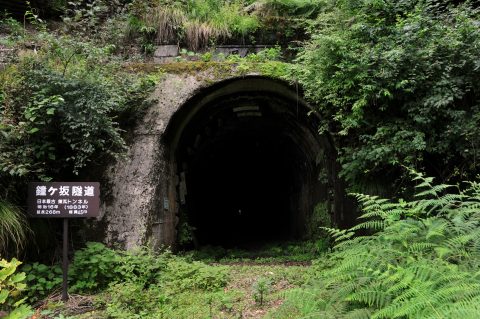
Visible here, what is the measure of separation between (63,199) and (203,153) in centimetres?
Answer: 587

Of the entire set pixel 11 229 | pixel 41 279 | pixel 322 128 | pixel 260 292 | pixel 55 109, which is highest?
pixel 55 109

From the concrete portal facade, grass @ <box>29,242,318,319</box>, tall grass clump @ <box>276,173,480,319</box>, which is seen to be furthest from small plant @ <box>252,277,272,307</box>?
the concrete portal facade

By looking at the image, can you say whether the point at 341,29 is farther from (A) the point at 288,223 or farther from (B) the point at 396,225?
(A) the point at 288,223

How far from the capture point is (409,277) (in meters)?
2.73

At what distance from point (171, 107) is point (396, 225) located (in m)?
4.43

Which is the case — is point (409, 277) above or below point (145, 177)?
below

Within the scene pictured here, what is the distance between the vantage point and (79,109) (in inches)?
217

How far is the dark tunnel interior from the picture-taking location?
8.33 metres

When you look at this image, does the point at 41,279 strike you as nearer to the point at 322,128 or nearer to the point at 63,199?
the point at 63,199

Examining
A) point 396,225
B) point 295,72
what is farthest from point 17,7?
point 396,225

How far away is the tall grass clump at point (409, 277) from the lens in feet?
8.33

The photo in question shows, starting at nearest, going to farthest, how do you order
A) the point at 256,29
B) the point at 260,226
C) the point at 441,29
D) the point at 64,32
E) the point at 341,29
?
the point at 441,29, the point at 341,29, the point at 64,32, the point at 256,29, the point at 260,226

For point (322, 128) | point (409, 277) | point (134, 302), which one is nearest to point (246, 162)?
point (322, 128)

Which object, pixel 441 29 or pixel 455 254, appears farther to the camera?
pixel 441 29
